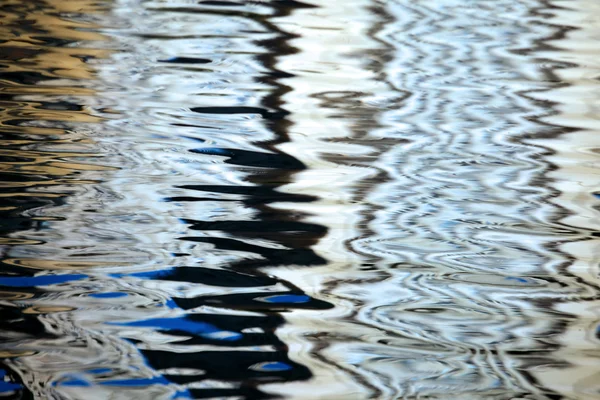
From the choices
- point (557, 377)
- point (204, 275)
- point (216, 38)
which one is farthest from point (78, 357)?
point (216, 38)

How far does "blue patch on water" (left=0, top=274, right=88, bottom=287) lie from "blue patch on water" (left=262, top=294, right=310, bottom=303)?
253mm

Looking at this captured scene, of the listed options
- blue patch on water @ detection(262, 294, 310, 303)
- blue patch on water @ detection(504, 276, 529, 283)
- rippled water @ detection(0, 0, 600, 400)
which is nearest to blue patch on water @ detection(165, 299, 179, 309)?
rippled water @ detection(0, 0, 600, 400)

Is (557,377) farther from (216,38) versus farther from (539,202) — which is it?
(216,38)

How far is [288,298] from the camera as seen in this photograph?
0.99 metres

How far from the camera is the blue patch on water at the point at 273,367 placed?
0.85 metres

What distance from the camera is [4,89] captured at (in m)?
1.63

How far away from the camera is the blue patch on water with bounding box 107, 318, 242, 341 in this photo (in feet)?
2.98

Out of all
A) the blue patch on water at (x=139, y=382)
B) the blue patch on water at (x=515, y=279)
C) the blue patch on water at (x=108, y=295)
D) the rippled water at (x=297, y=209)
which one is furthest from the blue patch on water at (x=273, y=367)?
the blue patch on water at (x=515, y=279)

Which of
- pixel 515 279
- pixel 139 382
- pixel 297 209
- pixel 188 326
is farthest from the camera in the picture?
pixel 297 209

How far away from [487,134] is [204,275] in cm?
74

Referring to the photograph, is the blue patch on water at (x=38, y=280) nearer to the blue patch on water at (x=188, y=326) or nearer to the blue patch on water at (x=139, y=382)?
the blue patch on water at (x=188, y=326)

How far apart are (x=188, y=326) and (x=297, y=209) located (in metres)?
0.35

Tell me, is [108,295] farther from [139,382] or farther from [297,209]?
[297,209]

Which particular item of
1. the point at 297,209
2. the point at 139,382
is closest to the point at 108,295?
the point at 139,382
